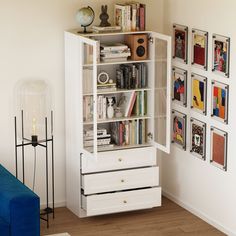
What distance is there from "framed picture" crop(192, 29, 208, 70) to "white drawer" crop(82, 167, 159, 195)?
1.00 metres

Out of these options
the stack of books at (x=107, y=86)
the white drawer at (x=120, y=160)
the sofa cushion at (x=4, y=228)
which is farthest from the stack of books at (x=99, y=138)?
the sofa cushion at (x=4, y=228)

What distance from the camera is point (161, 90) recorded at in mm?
6207

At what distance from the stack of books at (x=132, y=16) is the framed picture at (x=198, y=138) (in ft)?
3.03

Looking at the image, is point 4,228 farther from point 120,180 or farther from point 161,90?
point 161,90

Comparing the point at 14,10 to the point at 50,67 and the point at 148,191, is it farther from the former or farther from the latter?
the point at 148,191

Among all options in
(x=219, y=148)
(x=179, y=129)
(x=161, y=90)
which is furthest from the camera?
(x=179, y=129)

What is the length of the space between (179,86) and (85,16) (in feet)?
3.47

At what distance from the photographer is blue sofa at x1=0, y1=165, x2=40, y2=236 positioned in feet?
17.0

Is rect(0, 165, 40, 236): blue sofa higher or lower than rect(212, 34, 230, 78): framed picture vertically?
lower

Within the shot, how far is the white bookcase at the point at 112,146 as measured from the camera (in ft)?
19.9

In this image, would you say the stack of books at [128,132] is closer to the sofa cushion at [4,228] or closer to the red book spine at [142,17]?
the red book spine at [142,17]

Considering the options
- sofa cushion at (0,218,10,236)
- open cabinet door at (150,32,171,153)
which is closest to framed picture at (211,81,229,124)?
open cabinet door at (150,32,171,153)

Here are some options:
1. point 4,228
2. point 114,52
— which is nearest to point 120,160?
point 114,52

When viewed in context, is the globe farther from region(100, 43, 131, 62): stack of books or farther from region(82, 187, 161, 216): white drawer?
region(82, 187, 161, 216): white drawer
